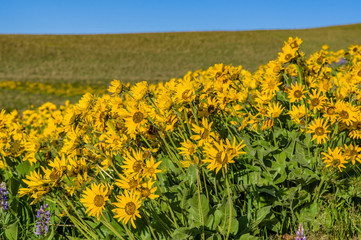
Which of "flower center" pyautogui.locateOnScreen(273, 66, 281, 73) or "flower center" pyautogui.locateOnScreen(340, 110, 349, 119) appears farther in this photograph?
"flower center" pyautogui.locateOnScreen(273, 66, 281, 73)

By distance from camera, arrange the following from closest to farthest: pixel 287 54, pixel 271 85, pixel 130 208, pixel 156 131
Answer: pixel 130 208 → pixel 156 131 → pixel 287 54 → pixel 271 85

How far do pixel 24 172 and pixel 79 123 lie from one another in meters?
1.25

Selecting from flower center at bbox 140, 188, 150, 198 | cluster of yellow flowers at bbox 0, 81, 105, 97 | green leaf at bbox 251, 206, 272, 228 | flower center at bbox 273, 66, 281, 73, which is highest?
cluster of yellow flowers at bbox 0, 81, 105, 97

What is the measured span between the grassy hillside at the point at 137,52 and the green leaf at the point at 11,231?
3192 cm

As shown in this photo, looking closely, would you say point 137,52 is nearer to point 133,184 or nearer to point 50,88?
point 50,88

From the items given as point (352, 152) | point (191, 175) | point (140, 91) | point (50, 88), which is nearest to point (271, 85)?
point (352, 152)

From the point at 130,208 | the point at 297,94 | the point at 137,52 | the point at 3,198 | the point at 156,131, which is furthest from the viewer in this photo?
the point at 137,52

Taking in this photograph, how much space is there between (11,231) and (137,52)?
48485mm

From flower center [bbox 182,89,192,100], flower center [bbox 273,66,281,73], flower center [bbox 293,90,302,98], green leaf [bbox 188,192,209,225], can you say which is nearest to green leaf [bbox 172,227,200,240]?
green leaf [bbox 188,192,209,225]

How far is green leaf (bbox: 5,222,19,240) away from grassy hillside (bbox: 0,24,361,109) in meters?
31.9

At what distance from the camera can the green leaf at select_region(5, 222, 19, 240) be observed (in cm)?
315

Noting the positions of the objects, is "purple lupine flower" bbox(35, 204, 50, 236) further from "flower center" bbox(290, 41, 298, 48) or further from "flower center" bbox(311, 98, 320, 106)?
"flower center" bbox(290, 41, 298, 48)

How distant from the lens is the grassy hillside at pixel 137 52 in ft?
130

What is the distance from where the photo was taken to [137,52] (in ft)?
164
